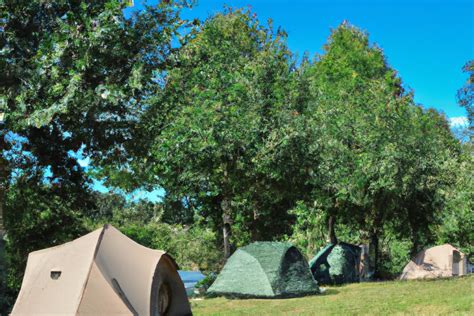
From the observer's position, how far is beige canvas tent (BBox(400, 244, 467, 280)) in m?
28.1

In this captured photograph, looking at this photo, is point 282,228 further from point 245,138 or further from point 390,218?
point 245,138

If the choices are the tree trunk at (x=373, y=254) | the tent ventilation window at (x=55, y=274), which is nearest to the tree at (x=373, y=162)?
the tree trunk at (x=373, y=254)

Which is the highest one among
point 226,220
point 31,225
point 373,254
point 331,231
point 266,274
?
point 226,220

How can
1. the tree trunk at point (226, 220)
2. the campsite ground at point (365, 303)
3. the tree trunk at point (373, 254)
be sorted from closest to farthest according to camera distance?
the campsite ground at point (365, 303) → the tree trunk at point (226, 220) → the tree trunk at point (373, 254)

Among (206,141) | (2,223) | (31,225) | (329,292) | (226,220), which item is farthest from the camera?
(226,220)

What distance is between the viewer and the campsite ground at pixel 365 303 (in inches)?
490

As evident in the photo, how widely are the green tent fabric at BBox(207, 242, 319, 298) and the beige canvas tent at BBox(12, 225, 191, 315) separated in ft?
21.8

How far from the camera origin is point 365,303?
14289 mm

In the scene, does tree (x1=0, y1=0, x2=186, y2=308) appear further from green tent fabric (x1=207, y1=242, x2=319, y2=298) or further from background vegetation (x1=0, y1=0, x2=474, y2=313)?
green tent fabric (x1=207, y1=242, x2=319, y2=298)

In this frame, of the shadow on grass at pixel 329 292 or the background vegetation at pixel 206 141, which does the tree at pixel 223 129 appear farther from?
the shadow on grass at pixel 329 292

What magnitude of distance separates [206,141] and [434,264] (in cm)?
1547

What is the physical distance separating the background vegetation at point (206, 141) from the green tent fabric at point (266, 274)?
4071mm

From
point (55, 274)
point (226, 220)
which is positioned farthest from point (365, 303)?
point (226, 220)

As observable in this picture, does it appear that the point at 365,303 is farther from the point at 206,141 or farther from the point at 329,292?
the point at 206,141
